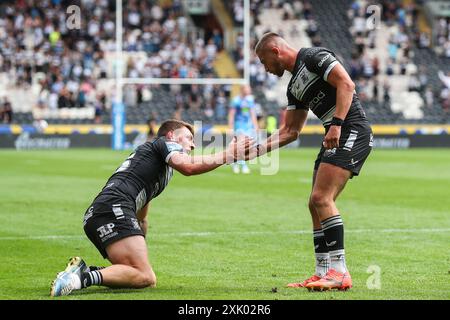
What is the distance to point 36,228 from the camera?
46.6 feet

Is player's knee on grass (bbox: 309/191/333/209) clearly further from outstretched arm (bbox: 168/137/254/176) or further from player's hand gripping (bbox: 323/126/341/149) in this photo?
outstretched arm (bbox: 168/137/254/176)

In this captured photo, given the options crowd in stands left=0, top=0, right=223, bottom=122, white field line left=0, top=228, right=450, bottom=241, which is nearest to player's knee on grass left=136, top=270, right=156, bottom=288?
white field line left=0, top=228, right=450, bottom=241

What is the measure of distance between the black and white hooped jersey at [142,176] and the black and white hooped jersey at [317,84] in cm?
122

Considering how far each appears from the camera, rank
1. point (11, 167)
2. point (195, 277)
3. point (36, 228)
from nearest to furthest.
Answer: point (195, 277), point (36, 228), point (11, 167)

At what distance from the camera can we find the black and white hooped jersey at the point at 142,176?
906cm

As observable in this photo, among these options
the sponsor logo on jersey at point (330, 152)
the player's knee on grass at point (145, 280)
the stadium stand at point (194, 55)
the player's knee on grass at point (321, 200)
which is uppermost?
the sponsor logo on jersey at point (330, 152)

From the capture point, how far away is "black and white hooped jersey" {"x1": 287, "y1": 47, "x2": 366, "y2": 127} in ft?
29.3

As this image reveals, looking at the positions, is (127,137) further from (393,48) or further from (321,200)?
(321,200)

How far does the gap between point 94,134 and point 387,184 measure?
785 inches

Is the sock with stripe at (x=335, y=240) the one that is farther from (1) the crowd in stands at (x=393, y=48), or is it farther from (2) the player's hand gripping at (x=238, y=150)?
(1) the crowd in stands at (x=393, y=48)

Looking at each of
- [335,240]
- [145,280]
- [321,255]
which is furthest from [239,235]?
[145,280]

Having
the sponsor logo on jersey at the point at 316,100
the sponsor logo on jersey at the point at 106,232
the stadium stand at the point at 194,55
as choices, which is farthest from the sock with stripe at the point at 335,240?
the stadium stand at the point at 194,55

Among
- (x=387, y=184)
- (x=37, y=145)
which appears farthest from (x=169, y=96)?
(x=387, y=184)
